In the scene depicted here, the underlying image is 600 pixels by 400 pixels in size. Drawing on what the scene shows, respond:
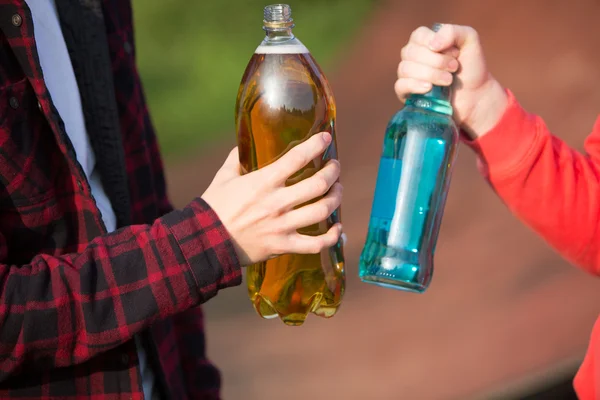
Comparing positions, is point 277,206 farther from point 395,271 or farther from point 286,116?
point 395,271

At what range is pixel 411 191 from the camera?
113 cm

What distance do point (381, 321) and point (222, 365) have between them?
2.73 feet

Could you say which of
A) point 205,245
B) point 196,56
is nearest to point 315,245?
point 205,245

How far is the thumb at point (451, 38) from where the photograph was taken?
110 cm

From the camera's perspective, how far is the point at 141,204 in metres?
1.40

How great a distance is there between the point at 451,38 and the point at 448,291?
2.44 meters

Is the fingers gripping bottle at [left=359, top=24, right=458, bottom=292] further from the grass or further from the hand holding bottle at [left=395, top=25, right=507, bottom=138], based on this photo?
the grass

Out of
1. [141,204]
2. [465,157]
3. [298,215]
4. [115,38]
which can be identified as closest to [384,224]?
[298,215]

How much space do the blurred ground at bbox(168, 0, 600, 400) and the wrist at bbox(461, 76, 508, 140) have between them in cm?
202

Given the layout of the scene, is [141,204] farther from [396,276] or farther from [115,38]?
[396,276]

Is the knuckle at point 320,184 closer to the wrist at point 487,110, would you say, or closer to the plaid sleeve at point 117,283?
the plaid sleeve at point 117,283

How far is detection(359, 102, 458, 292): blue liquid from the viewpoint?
1130 millimetres

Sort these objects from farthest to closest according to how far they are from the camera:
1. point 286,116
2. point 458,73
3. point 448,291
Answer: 1. point 448,291
2. point 458,73
3. point 286,116


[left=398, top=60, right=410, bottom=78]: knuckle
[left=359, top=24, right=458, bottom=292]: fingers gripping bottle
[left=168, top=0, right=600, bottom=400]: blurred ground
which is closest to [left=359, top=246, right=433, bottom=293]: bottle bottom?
[left=359, top=24, right=458, bottom=292]: fingers gripping bottle
